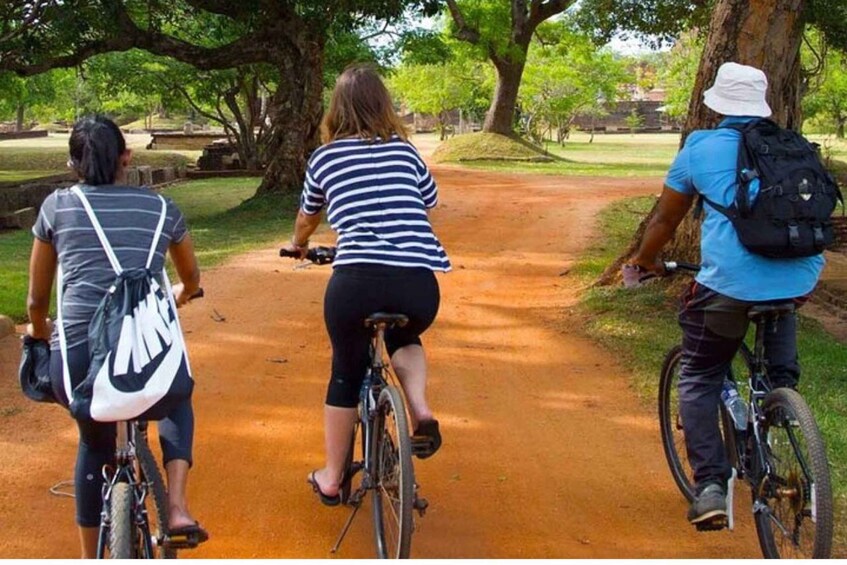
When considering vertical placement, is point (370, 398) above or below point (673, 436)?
above

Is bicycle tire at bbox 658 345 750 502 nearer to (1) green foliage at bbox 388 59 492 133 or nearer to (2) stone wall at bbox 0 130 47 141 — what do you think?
(1) green foliage at bbox 388 59 492 133

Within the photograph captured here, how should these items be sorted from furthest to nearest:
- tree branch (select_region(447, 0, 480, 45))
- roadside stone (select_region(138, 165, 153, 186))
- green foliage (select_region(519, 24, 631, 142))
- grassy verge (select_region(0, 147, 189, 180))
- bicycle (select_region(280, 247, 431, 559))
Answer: green foliage (select_region(519, 24, 631, 142)) < grassy verge (select_region(0, 147, 189, 180)) < tree branch (select_region(447, 0, 480, 45)) < roadside stone (select_region(138, 165, 153, 186)) < bicycle (select_region(280, 247, 431, 559))

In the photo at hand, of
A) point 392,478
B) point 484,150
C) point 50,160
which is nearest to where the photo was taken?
point 392,478

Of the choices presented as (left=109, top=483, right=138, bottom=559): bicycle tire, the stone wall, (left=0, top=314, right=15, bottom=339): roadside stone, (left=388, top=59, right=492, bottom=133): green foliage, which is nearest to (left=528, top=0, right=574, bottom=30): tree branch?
(left=388, top=59, right=492, bottom=133): green foliage

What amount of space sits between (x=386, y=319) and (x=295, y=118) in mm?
15414

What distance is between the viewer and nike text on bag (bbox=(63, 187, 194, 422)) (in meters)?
3.01

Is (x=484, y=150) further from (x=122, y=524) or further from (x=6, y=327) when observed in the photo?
(x=122, y=524)

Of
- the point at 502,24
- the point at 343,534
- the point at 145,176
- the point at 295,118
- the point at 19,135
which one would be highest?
the point at 502,24

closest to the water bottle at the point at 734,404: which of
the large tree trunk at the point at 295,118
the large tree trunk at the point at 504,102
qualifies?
the large tree trunk at the point at 295,118

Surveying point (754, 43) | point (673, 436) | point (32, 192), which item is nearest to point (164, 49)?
point (32, 192)

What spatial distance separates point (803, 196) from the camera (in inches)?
145

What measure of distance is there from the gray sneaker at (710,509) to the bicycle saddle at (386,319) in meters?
1.28

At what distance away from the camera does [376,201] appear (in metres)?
3.83

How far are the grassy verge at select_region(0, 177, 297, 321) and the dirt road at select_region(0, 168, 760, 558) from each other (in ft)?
6.86
